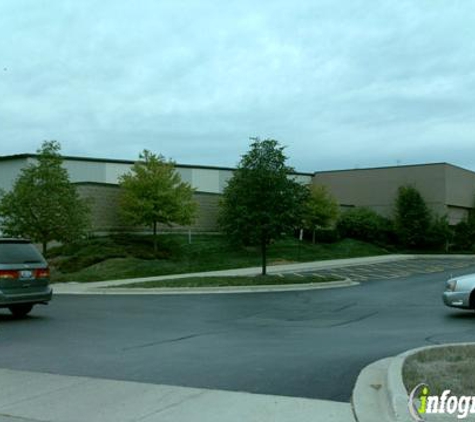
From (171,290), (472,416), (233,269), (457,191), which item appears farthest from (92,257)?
(457,191)

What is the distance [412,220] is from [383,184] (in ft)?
24.3

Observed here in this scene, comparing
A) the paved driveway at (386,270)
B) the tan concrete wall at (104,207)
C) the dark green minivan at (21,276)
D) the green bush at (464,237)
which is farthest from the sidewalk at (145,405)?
the green bush at (464,237)

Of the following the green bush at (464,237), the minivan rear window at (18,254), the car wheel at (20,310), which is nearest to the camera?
the minivan rear window at (18,254)

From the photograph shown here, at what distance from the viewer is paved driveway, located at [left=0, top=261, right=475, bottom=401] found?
8.44 meters

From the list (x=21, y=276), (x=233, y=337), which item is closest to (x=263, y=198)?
(x=21, y=276)

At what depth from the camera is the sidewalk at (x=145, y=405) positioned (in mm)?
6516

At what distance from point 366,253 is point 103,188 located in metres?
18.5

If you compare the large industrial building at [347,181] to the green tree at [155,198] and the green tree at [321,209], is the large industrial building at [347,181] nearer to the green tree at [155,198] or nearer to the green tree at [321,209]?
the green tree at [155,198]

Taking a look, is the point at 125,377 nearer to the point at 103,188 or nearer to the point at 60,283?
the point at 60,283

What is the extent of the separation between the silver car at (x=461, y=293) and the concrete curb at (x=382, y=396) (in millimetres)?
7380

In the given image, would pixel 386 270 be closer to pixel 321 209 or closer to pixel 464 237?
pixel 321 209

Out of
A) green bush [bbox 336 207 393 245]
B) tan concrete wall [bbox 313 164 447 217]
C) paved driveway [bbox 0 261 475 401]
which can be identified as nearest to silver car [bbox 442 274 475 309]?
paved driveway [bbox 0 261 475 401]

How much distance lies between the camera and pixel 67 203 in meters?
28.5

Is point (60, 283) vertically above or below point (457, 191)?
below
